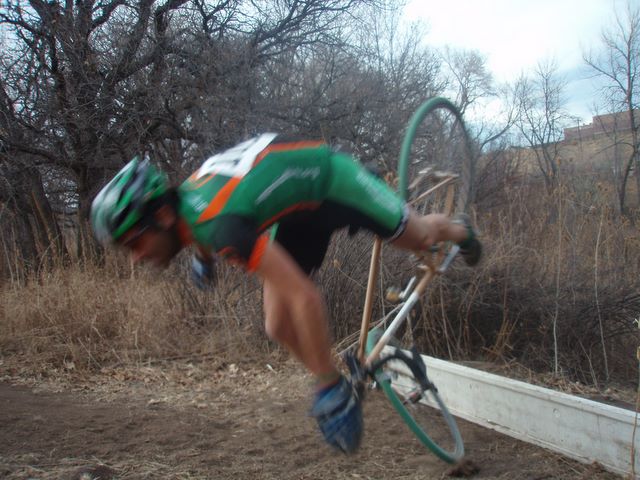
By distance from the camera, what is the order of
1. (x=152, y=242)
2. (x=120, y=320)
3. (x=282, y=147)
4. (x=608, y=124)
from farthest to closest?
(x=608, y=124) → (x=120, y=320) → (x=282, y=147) → (x=152, y=242)

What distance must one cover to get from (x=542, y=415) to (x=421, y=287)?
1102 millimetres

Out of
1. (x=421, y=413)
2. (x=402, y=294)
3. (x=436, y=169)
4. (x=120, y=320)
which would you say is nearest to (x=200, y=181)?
(x=402, y=294)

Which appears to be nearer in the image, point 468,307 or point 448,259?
point 448,259

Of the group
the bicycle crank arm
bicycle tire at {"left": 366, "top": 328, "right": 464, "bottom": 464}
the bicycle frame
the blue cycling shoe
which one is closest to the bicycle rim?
the bicycle frame

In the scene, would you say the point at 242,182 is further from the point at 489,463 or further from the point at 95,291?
the point at 95,291

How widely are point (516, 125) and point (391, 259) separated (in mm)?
11956

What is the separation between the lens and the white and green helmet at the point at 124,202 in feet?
7.23

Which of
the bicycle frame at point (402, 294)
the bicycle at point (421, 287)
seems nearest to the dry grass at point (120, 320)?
the bicycle at point (421, 287)

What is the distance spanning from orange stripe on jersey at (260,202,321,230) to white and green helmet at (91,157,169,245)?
418 millimetres

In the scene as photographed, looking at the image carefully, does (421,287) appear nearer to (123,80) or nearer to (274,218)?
(274,218)

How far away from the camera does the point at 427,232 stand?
9.46ft

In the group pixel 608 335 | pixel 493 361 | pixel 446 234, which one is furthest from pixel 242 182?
pixel 608 335

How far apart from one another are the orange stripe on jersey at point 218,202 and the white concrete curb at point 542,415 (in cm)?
237

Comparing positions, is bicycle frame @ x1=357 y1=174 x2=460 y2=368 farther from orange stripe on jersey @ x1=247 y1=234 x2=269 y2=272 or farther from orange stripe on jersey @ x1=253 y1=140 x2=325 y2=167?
orange stripe on jersey @ x1=247 y1=234 x2=269 y2=272
